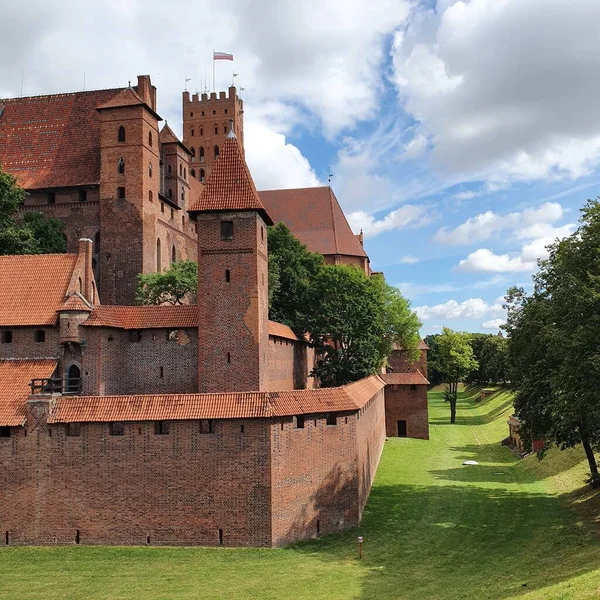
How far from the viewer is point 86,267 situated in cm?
2867

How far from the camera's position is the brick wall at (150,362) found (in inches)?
1104

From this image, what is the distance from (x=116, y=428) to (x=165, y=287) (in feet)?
41.8

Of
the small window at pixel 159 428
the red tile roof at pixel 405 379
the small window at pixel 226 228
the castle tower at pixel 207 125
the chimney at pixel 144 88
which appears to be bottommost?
the small window at pixel 159 428

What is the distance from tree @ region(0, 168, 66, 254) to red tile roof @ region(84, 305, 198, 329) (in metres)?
10.8

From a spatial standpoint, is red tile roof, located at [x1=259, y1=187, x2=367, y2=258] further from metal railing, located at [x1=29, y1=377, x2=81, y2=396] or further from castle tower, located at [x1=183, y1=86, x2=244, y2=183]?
metal railing, located at [x1=29, y1=377, x2=81, y2=396]

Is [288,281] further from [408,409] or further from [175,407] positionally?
[175,407]

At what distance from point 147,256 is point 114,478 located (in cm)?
1774

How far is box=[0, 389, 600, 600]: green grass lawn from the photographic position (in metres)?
18.6

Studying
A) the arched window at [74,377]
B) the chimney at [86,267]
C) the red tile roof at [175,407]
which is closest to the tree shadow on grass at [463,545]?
the red tile roof at [175,407]

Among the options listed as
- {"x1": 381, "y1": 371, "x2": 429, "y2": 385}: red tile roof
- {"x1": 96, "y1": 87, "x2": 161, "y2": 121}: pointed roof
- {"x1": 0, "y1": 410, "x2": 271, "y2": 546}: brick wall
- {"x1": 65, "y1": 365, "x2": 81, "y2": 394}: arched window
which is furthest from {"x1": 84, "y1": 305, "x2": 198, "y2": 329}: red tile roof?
{"x1": 381, "y1": 371, "x2": 429, "y2": 385}: red tile roof

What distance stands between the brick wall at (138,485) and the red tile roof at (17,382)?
0.59 metres

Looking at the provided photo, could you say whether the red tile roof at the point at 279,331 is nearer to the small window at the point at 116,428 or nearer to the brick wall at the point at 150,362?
the brick wall at the point at 150,362

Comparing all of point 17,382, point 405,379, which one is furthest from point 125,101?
point 405,379

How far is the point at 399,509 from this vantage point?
28.2 m
